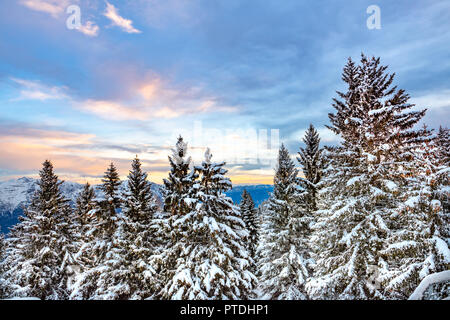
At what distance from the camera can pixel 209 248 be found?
17.1 m

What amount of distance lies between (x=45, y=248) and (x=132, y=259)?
9.28 m

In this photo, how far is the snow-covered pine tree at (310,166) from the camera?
23.9 meters

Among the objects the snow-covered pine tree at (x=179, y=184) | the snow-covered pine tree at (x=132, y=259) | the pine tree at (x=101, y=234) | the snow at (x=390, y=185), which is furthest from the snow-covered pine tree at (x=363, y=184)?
the pine tree at (x=101, y=234)

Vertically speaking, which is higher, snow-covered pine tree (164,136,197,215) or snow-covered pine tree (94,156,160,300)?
snow-covered pine tree (164,136,197,215)

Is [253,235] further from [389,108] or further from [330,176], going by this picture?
[389,108]

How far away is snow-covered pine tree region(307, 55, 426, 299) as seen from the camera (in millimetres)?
13758

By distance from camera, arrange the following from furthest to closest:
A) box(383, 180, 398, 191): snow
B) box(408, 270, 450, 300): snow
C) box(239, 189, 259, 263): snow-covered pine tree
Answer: box(239, 189, 259, 263): snow-covered pine tree → box(383, 180, 398, 191): snow → box(408, 270, 450, 300): snow

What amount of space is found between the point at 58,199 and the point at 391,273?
92.1 ft

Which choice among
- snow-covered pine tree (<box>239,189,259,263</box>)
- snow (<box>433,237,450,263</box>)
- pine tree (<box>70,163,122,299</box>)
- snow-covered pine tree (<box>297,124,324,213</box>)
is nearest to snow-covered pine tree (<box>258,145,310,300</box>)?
snow-covered pine tree (<box>297,124,324,213</box>)

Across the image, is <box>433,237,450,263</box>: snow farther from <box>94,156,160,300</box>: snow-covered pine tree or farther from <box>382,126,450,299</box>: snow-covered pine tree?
<box>94,156,160,300</box>: snow-covered pine tree

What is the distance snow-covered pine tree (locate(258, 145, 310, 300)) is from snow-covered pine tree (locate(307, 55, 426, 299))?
517 centimetres

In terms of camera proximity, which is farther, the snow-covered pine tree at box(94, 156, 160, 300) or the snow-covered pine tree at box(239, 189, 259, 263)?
the snow-covered pine tree at box(239, 189, 259, 263)

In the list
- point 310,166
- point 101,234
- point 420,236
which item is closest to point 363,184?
point 420,236
